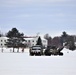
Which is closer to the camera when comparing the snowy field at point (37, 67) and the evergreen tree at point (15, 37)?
the snowy field at point (37, 67)

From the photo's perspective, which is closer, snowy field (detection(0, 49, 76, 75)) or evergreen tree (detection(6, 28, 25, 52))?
snowy field (detection(0, 49, 76, 75))

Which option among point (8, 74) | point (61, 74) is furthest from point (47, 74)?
point (8, 74)

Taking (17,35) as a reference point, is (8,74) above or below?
below

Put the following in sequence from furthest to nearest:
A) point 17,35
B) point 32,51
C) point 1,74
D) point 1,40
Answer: point 1,40 → point 17,35 → point 32,51 → point 1,74

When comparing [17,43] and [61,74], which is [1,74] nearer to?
[61,74]

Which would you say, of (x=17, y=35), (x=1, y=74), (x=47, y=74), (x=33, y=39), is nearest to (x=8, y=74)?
(x=1, y=74)

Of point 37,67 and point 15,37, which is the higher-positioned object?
point 15,37

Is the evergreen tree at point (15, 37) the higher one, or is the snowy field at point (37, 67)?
the evergreen tree at point (15, 37)

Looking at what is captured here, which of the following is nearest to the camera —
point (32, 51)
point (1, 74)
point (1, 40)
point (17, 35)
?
point (1, 74)

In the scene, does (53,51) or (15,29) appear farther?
(15,29)

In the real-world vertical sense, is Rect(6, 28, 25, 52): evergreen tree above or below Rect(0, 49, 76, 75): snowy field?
above

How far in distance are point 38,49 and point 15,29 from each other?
40.5 m

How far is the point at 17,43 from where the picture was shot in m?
91.4

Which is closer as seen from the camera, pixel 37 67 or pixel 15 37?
pixel 37 67
